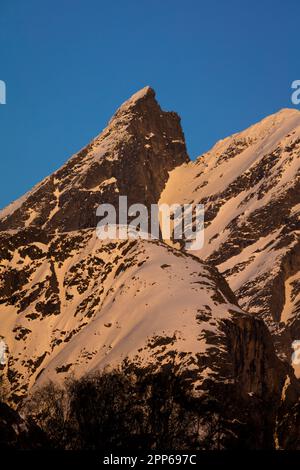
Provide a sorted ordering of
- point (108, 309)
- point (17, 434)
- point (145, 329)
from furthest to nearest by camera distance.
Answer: point (108, 309) < point (145, 329) < point (17, 434)

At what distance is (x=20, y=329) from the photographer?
18712 cm

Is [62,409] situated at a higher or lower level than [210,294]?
lower

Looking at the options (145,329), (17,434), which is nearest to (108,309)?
(145,329)

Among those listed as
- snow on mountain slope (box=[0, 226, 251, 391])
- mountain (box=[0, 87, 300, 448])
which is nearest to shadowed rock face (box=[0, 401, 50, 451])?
mountain (box=[0, 87, 300, 448])

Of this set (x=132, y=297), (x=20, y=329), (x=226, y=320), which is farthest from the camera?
(x=20, y=329)

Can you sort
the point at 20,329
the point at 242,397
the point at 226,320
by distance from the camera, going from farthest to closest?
the point at 20,329
the point at 226,320
the point at 242,397

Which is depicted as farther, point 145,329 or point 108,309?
point 108,309

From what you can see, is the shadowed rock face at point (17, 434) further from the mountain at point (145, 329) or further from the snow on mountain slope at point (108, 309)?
the snow on mountain slope at point (108, 309)

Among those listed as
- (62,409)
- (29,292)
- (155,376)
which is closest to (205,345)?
(155,376)

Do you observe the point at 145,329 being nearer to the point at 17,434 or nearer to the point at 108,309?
the point at 108,309

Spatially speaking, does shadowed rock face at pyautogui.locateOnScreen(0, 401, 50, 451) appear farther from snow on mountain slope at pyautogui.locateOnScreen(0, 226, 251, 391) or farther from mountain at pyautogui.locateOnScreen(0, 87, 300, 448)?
snow on mountain slope at pyautogui.locateOnScreen(0, 226, 251, 391)

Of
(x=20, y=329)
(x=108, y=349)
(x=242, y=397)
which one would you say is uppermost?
(x=20, y=329)

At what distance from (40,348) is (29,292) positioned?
13871mm

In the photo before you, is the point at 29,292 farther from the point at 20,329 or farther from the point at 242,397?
the point at 242,397
